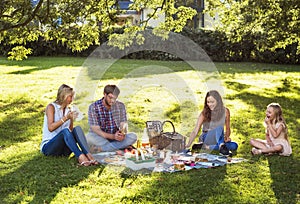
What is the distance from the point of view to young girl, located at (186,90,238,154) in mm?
6434

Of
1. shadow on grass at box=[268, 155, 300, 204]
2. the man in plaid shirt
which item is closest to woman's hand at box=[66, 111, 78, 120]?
the man in plaid shirt

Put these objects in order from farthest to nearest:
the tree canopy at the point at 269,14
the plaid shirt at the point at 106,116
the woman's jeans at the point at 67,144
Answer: the tree canopy at the point at 269,14
the plaid shirt at the point at 106,116
the woman's jeans at the point at 67,144

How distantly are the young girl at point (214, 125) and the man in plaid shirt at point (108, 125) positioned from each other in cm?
96

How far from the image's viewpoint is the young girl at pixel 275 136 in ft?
19.8

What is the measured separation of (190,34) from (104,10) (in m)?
11.9

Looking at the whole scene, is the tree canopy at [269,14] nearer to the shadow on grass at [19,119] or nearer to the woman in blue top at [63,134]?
the shadow on grass at [19,119]

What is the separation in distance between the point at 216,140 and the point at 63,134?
2181mm

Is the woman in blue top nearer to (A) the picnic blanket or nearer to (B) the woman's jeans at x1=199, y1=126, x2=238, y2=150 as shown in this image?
(A) the picnic blanket

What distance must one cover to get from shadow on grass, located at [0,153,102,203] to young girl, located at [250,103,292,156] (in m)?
2.31

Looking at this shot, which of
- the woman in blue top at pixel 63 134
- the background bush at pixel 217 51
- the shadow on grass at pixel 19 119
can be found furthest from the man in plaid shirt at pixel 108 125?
the background bush at pixel 217 51

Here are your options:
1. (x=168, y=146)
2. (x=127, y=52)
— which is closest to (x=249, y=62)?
(x=127, y=52)

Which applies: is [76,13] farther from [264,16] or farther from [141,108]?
[264,16]

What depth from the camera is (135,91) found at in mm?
11320

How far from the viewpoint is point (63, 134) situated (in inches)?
221
